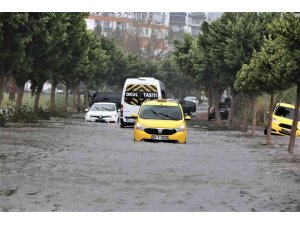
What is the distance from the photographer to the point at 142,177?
13672 mm

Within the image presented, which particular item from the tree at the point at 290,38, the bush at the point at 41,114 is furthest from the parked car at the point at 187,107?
the tree at the point at 290,38

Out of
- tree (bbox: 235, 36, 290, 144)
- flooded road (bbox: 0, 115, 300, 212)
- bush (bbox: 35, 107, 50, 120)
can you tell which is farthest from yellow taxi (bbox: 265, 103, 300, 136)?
bush (bbox: 35, 107, 50, 120)

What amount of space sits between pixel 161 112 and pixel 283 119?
36.7 feet

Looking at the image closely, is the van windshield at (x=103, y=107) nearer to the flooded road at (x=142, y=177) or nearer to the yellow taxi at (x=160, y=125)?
the flooded road at (x=142, y=177)

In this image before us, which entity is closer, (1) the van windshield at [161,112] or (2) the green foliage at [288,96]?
(1) the van windshield at [161,112]

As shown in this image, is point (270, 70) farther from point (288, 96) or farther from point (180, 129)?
point (288, 96)

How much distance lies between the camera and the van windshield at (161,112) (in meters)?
22.3

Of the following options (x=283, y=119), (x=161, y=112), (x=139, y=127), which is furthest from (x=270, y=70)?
(x=283, y=119)

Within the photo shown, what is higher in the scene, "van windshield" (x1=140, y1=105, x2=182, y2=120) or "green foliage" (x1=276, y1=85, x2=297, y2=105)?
"green foliage" (x1=276, y1=85, x2=297, y2=105)

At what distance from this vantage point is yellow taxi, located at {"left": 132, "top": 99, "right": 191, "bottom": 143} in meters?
21.1

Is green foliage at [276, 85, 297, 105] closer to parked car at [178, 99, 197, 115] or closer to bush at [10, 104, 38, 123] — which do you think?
parked car at [178, 99, 197, 115]

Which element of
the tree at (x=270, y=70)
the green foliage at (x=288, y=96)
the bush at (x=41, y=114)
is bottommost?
the bush at (x=41, y=114)

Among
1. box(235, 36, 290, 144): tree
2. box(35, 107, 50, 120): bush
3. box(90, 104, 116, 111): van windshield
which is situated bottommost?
box(35, 107, 50, 120): bush

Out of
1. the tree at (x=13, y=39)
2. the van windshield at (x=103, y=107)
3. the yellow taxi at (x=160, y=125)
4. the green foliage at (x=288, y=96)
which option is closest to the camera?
the yellow taxi at (x=160, y=125)
